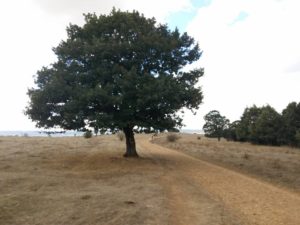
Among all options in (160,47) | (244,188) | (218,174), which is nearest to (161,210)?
→ (244,188)

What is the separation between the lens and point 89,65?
30.2 metres

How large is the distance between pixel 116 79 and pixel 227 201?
50.7ft

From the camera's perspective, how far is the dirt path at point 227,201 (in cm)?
1192

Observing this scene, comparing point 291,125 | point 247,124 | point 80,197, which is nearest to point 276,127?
point 291,125

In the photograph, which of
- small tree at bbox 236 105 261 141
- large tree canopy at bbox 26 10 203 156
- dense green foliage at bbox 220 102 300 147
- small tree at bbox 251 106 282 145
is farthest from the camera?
small tree at bbox 236 105 261 141

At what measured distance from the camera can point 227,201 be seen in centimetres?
1464

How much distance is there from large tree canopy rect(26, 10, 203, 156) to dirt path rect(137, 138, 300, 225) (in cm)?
Answer: 777

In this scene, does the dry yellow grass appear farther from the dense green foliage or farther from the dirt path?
the dense green foliage

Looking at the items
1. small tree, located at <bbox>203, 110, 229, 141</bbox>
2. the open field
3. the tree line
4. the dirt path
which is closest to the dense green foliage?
the tree line

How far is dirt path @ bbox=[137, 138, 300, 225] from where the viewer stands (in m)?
11.9

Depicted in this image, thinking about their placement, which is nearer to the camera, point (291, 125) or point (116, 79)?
point (116, 79)

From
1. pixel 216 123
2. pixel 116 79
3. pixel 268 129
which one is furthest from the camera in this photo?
pixel 216 123

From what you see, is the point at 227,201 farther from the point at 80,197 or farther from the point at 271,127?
the point at 271,127

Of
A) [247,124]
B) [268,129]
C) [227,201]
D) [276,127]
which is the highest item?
[247,124]
